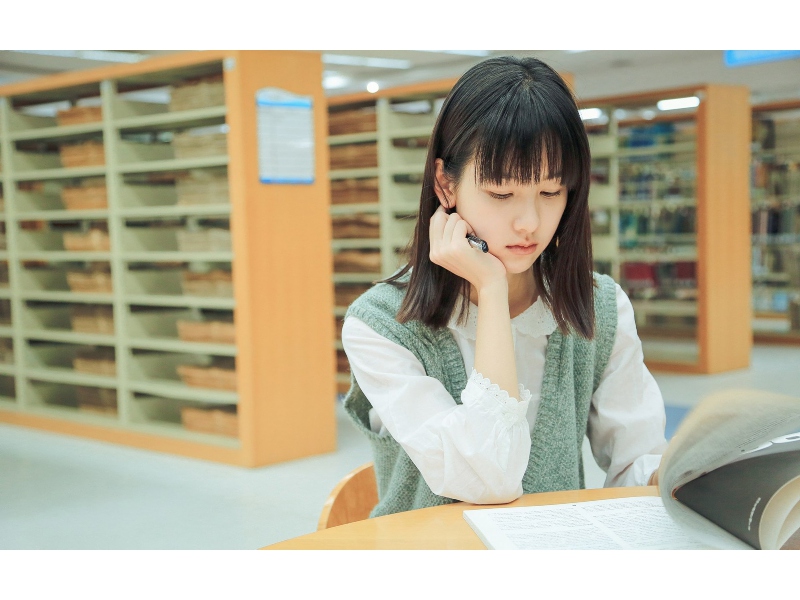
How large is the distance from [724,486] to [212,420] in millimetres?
3997

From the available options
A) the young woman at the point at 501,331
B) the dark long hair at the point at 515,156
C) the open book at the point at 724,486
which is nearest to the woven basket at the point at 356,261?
the young woman at the point at 501,331

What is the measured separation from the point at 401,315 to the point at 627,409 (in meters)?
0.45

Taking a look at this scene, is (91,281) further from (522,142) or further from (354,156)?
(522,142)

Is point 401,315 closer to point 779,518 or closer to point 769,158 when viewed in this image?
point 779,518

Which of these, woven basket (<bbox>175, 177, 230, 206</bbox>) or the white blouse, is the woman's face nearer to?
the white blouse

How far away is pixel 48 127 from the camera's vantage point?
5773 mm

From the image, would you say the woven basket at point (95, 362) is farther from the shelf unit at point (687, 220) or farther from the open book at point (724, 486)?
the open book at point (724, 486)

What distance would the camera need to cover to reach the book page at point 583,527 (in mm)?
1124

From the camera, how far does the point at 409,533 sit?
120 cm

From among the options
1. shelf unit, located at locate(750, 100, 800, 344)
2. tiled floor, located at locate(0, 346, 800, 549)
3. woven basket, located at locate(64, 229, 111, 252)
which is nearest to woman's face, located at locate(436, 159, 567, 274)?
tiled floor, located at locate(0, 346, 800, 549)

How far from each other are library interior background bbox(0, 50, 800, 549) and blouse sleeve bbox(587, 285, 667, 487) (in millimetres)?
1738

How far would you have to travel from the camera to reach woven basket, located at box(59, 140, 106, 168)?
5262 mm

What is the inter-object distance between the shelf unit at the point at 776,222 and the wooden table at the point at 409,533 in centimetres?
831

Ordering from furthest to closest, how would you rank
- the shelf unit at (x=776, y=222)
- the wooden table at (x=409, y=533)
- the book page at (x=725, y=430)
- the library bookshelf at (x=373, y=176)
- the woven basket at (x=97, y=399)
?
1. the shelf unit at (x=776, y=222)
2. the library bookshelf at (x=373, y=176)
3. the woven basket at (x=97, y=399)
4. the wooden table at (x=409, y=533)
5. the book page at (x=725, y=430)
